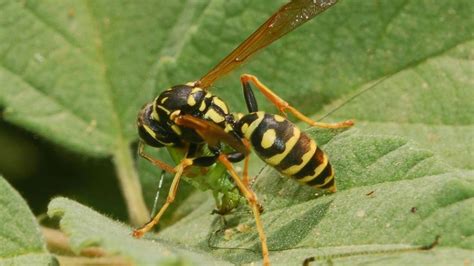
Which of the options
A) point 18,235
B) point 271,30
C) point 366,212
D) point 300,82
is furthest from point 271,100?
point 18,235

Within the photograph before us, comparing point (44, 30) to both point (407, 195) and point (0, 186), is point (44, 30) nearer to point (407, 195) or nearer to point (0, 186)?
point (0, 186)

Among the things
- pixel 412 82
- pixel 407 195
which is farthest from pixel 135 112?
pixel 407 195

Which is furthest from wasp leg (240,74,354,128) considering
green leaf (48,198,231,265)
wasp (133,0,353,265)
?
green leaf (48,198,231,265)

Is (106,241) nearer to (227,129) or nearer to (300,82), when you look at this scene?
(227,129)

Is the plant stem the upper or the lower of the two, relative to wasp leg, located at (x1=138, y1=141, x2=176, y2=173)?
lower

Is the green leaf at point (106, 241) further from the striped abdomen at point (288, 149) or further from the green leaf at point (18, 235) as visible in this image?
the striped abdomen at point (288, 149)

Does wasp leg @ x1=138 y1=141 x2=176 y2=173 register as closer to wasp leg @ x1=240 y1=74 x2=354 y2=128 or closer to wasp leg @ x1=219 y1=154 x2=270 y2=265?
wasp leg @ x1=219 y1=154 x2=270 y2=265

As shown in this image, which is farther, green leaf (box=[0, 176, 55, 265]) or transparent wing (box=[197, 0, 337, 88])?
transparent wing (box=[197, 0, 337, 88])
